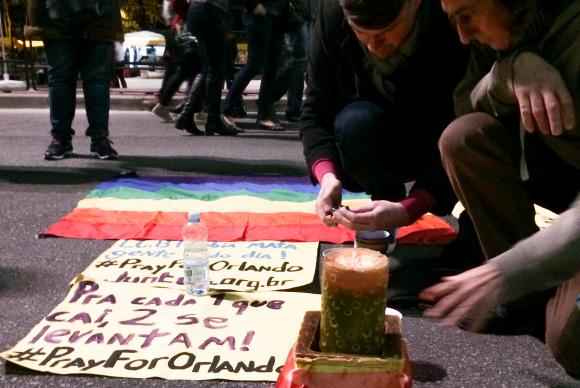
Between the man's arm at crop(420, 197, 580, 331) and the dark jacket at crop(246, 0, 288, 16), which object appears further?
the dark jacket at crop(246, 0, 288, 16)

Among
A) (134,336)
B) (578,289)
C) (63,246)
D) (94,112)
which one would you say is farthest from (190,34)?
(578,289)

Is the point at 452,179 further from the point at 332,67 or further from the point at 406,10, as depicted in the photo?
the point at 332,67

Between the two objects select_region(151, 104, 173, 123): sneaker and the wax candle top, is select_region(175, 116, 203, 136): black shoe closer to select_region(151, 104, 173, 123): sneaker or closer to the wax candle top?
select_region(151, 104, 173, 123): sneaker

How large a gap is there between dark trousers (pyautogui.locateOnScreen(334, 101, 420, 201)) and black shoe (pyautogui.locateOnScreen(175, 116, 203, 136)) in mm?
3558

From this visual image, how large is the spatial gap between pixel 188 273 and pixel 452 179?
0.85 meters

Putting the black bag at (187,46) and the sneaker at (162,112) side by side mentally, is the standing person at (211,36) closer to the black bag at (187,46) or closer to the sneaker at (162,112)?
the black bag at (187,46)

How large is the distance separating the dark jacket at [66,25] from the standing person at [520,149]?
9.17 feet

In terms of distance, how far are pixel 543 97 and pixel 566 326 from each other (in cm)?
47

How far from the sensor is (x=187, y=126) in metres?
5.62

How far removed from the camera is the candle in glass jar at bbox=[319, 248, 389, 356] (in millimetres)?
1203

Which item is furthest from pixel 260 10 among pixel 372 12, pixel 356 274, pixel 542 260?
pixel 542 260

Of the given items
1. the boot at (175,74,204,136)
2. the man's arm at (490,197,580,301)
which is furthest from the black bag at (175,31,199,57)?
the man's arm at (490,197,580,301)

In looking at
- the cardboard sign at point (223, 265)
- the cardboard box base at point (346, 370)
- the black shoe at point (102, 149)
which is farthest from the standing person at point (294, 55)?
the cardboard box base at point (346, 370)

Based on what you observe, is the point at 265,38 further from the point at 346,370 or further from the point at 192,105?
the point at 346,370
